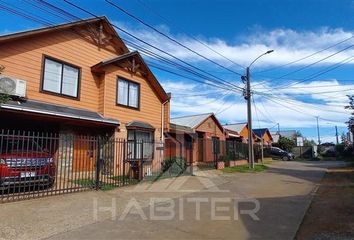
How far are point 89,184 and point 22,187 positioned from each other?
7.91ft

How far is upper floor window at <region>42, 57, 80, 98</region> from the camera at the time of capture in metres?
14.4

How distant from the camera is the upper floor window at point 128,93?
700 inches

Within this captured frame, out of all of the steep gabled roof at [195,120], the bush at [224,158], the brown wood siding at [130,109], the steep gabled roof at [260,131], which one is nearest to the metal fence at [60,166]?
the brown wood siding at [130,109]

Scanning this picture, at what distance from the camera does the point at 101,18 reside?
56.8 ft

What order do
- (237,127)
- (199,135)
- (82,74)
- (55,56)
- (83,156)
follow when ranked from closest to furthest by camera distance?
1. (55,56)
2. (83,156)
3. (82,74)
4. (199,135)
5. (237,127)

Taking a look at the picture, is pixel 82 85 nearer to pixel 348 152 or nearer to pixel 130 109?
pixel 130 109

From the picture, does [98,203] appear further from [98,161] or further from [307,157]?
[307,157]

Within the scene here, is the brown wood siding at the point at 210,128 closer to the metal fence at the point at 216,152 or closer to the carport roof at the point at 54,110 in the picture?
the metal fence at the point at 216,152

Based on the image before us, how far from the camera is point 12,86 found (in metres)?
12.0

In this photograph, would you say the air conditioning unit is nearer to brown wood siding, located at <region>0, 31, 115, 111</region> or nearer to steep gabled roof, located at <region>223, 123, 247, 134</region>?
brown wood siding, located at <region>0, 31, 115, 111</region>

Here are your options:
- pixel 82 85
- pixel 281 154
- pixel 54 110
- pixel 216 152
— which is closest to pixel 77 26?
pixel 82 85

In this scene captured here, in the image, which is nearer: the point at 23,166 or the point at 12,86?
the point at 23,166

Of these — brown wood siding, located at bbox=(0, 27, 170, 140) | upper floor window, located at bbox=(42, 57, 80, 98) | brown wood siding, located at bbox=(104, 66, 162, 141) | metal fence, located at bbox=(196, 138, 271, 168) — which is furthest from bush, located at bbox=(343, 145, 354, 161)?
upper floor window, located at bbox=(42, 57, 80, 98)

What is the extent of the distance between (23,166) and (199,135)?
68.8 feet
